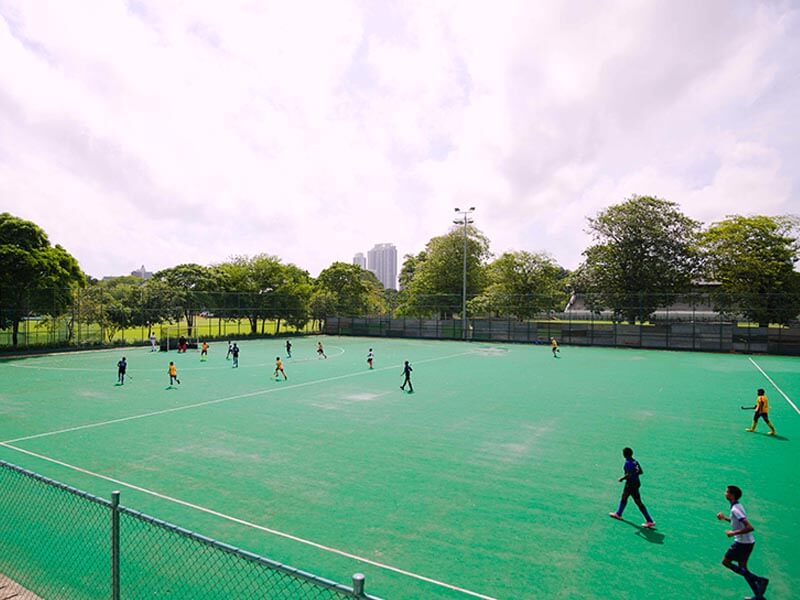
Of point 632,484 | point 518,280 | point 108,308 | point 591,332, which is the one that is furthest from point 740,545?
point 518,280

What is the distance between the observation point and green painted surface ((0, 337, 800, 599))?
25.4 feet

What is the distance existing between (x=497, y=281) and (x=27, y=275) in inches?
2032

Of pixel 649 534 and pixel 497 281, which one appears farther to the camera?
pixel 497 281

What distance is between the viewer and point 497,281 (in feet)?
225

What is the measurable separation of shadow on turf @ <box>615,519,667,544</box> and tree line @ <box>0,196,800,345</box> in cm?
4354

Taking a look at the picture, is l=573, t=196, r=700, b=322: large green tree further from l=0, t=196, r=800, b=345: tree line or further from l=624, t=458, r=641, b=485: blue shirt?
l=624, t=458, r=641, b=485: blue shirt

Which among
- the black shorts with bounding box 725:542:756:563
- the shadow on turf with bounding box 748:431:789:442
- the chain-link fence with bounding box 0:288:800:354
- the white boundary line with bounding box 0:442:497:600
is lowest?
the white boundary line with bounding box 0:442:497:600

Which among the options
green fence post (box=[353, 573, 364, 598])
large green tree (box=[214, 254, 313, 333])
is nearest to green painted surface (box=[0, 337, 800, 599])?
green fence post (box=[353, 573, 364, 598])

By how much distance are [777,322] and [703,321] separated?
6.02 meters

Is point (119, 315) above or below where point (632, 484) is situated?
above

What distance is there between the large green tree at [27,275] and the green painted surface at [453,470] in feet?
53.6

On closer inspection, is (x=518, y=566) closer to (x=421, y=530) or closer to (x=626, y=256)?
(x=421, y=530)

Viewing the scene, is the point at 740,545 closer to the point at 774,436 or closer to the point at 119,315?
the point at 774,436

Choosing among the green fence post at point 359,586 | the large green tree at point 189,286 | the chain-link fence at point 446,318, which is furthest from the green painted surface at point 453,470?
the large green tree at point 189,286
